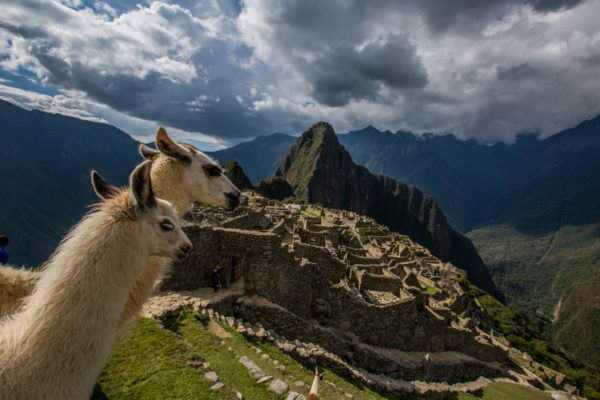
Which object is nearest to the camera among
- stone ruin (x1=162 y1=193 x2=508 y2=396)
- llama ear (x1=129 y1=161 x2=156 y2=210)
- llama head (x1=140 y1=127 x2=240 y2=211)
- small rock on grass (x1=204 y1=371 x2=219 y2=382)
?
llama ear (x1=129 y1=161 x2=156 y2=210)

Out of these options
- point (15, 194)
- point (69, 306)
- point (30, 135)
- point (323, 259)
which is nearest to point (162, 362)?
point (69, 306)

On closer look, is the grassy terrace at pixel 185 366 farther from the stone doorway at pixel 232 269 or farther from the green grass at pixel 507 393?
the green grass at pixel 507 393

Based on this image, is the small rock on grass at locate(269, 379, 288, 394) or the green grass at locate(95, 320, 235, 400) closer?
the green grass at locate(95, 320, 235, 400)

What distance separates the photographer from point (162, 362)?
6.01 meters

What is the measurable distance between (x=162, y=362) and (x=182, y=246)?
4.33 meters

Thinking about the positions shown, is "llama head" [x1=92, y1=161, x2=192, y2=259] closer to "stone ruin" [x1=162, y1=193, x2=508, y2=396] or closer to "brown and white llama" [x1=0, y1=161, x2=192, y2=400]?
"brown and white llama" [x1=0, y1=161, x2=192, y2=400]

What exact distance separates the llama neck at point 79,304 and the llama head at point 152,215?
0.43 ft

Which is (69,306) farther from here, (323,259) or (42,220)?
(42,220)

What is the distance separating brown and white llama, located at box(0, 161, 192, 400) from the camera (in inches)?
91.0

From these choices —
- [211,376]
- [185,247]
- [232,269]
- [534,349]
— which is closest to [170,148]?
[185,247]

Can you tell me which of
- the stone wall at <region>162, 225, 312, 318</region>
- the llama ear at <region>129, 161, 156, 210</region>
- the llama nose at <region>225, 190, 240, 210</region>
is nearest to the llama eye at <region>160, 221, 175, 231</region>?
the llama ear at <region>129, 161, 156, 210</region>

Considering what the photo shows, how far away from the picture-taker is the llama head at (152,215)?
2.65 m

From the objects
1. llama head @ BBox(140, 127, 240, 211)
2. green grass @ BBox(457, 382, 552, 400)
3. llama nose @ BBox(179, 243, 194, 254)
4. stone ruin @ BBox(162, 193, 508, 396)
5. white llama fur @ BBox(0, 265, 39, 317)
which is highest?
llama head @ BBox(140, 127, 240, 211)

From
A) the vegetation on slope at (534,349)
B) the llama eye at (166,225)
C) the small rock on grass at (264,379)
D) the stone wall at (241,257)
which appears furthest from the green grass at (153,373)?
the vegetation on slope at (534,349)
